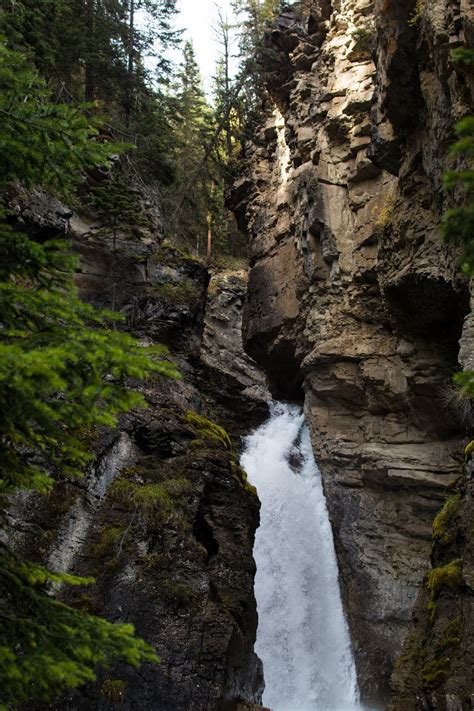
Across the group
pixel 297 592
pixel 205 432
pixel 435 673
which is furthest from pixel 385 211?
pixel 435 673

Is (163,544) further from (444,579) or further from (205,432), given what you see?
(444,579)

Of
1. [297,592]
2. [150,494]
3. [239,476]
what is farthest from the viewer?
[297,592]

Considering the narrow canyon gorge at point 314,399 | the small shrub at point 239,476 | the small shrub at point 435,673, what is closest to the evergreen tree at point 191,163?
the narrow canyon gorge at point 314,399

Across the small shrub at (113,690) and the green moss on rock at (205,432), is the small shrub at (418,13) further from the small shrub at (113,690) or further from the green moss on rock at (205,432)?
the small shrub at (113,690)

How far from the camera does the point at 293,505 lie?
19.5 meters

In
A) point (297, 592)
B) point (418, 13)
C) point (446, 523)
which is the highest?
point (418, 13)

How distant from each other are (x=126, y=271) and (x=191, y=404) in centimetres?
548

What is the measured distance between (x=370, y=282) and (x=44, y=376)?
1673 centimetres

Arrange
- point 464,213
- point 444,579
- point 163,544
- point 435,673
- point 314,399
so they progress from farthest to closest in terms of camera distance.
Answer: point 314,399 < point 163,544 < point 444,579 < point 435,673 < point 464,213

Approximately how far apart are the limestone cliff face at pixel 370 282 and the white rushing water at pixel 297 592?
2.00 feet

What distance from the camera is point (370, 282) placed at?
19484mm

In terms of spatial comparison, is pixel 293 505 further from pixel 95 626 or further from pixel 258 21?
pixel 258 21

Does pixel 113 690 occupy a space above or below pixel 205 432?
below

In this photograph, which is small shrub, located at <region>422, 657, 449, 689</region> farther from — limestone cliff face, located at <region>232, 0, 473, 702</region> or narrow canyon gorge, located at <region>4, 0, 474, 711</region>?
limestone cliff face, located at <region>232, 0, 473, 702</region>
